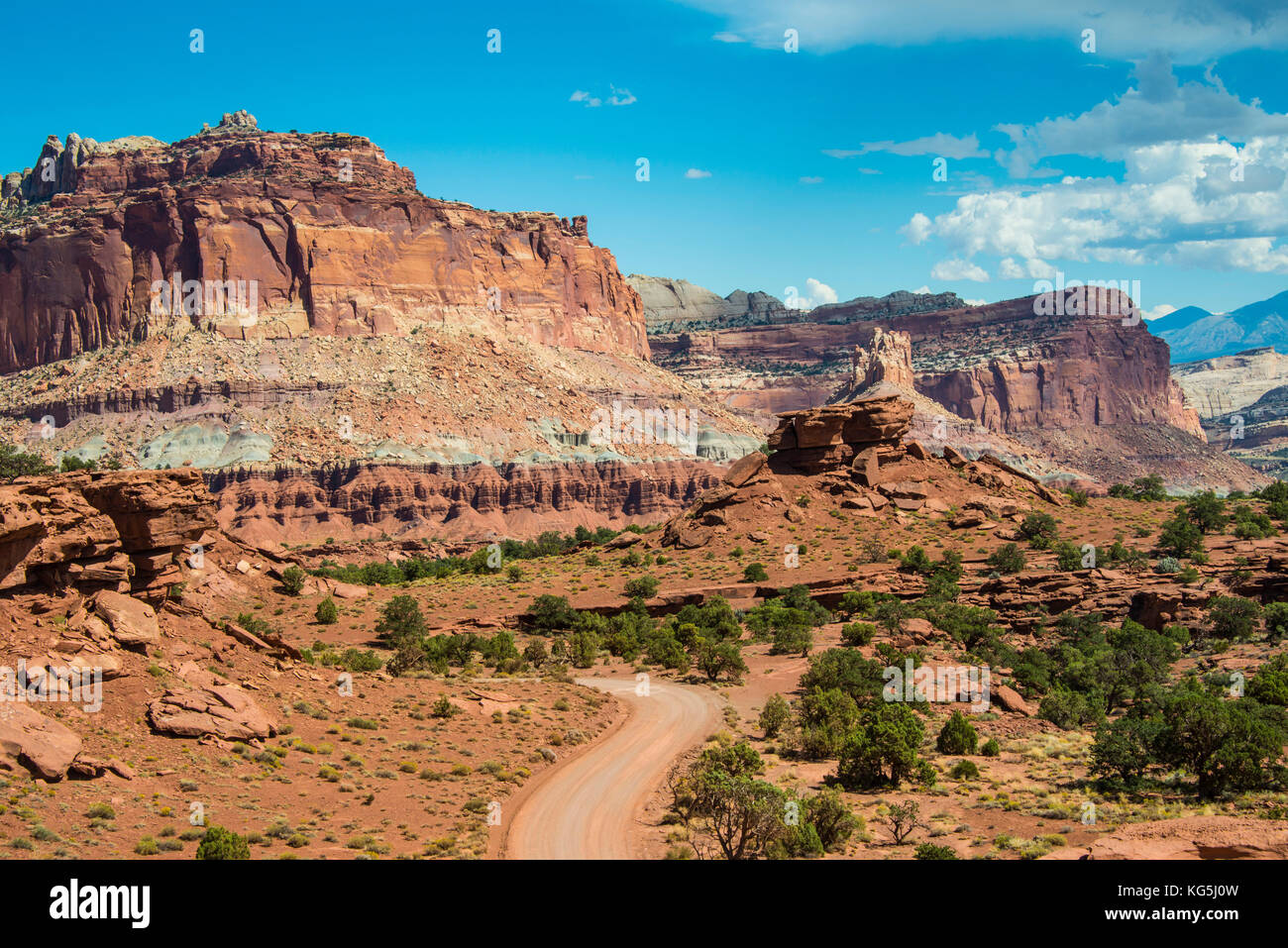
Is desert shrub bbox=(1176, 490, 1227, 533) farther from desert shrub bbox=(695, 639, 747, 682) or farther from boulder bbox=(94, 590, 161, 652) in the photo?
boulder bbox=(94, 590, 161, 652)

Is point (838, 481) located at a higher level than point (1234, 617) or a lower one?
higher

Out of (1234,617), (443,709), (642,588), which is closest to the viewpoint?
(443,709)

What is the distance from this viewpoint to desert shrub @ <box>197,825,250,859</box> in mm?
18875

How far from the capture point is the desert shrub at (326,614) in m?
54.9

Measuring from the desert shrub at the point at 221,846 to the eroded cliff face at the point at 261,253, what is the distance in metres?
133

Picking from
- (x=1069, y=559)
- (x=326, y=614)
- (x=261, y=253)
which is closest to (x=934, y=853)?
(x=1069, y=559)

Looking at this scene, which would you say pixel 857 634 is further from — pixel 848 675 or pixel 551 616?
pixel 551 616

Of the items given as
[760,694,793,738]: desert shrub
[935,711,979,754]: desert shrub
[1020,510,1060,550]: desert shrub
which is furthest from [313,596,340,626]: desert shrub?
[1020,510,1060,550]: desert shrub

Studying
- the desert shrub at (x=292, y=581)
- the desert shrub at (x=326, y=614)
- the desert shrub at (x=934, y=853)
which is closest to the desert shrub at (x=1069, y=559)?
the desert shrub at (x=934, y=853)

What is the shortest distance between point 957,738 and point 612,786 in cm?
1053

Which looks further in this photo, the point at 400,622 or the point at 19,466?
the point at 19,466

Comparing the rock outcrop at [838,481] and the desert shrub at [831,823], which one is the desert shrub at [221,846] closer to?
the desert shrub at [831,823]

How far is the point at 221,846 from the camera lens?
62.3 feet
